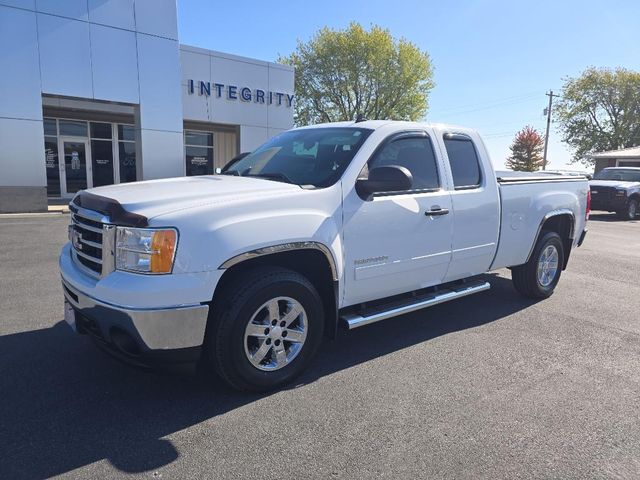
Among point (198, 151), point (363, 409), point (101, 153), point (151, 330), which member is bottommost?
point (363, 409)

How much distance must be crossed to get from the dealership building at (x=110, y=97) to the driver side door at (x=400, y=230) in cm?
1487

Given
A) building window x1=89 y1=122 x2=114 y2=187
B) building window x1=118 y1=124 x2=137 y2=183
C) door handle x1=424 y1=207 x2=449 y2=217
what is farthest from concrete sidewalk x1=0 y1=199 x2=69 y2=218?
door handle x1=424 y1=207 x2=449 y2=217

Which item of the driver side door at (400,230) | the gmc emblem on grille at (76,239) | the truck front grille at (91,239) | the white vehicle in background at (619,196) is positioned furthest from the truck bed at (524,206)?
the white vehicle in background at (619,196)

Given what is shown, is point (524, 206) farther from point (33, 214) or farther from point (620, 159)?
point (620, 159)

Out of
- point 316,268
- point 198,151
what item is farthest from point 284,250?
point 198,151

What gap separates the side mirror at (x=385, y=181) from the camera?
3.61m

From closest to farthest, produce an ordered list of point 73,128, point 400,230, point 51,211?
point 400,230, point 51,211, point 73,128

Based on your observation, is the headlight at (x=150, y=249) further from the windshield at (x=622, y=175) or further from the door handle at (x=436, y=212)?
the windshield at (x=622, y=175)

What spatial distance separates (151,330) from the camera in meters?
2.86

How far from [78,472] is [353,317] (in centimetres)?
212

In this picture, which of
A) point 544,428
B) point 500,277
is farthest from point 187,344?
point 500,277

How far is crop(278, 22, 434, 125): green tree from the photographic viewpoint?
37438mm

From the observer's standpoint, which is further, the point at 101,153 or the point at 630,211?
the point at 101,153

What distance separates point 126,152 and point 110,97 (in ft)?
→ 17.7
